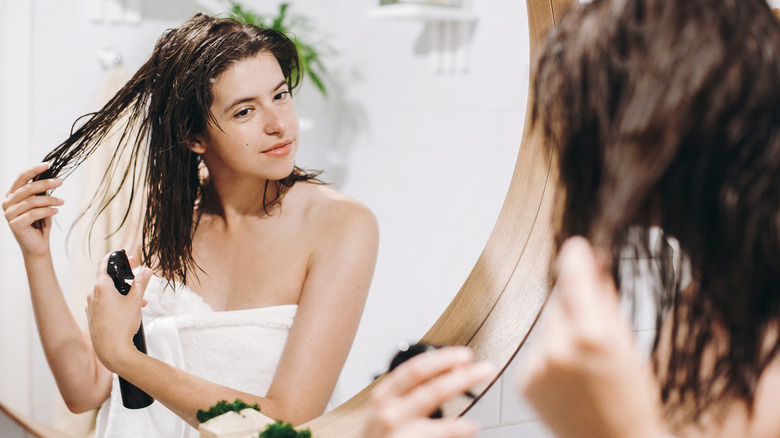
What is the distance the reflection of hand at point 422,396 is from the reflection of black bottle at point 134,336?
281mm

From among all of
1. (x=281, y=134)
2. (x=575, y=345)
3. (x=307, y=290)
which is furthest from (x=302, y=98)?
(x=575, y=345)

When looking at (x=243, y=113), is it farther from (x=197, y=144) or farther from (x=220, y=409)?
(x=220, y=409)

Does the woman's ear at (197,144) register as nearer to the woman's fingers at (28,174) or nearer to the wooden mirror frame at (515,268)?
the woman's fingers at (28,174)

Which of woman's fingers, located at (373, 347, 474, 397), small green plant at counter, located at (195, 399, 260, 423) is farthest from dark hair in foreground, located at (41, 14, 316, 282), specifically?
woman's fingers, located at (373, 347, 474, 397)

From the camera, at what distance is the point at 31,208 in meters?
0.61

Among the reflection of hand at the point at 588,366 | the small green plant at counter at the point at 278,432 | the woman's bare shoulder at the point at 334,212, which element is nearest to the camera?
the reflection of hand at the point at 588,366

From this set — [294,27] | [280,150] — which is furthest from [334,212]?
[294,27]

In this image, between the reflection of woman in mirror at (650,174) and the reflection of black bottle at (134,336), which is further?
the reflection of black bottle at (134,336)

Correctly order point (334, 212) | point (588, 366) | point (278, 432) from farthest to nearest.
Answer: point (334, 212) → point (278, 432) → point (588, 366)

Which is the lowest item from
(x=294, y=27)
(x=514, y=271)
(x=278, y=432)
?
(x=278, y=432)

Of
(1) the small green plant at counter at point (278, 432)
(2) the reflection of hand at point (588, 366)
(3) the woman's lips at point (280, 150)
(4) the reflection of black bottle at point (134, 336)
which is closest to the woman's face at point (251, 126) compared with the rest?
(3) the woman's lips at point (280, 150)

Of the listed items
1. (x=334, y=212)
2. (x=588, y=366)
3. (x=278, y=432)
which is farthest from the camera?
(x=334, y=212)

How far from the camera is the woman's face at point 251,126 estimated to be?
556 mm

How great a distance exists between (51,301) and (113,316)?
106mm
